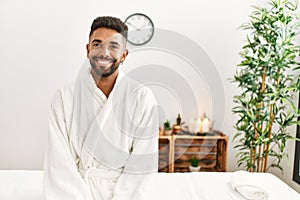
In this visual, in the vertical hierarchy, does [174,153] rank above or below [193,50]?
below

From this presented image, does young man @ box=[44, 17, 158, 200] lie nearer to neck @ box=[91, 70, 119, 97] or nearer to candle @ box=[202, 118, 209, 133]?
neck @ box=[91, 70, 119, 97]

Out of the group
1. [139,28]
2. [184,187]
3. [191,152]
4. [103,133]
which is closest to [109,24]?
[103,133]

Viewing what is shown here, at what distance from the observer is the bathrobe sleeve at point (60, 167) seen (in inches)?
61.2

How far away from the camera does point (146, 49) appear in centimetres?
321

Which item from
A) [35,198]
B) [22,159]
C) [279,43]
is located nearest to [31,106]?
[22,159]

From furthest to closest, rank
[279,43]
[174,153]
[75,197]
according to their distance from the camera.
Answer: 1. [174,153]
2. [279,43]
3. [75,197]

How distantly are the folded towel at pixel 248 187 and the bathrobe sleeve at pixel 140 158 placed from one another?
1.86ft

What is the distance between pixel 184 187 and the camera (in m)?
2.05

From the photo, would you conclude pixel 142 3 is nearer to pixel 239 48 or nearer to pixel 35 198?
pixel 239 48

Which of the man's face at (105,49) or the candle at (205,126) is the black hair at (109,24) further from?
the candle at (205,126)

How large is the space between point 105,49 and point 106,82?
0.59 feet

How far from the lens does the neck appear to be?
165cm

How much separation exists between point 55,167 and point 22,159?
1.85 meters

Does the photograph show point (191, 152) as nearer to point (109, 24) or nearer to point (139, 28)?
point (139, 28)
